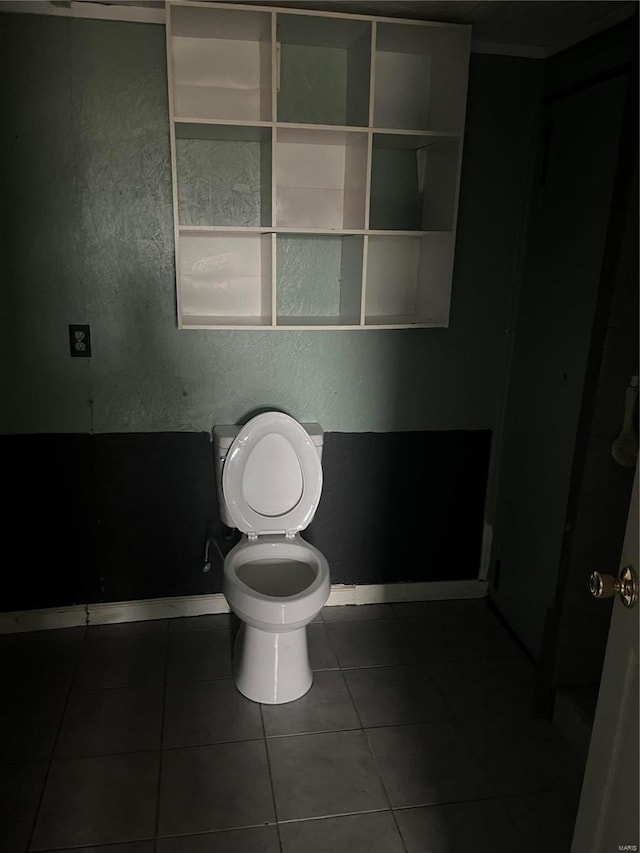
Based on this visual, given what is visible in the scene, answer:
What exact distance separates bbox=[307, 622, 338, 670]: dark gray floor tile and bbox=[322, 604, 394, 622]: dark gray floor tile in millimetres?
77

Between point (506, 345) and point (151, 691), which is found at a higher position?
point (506, 345)

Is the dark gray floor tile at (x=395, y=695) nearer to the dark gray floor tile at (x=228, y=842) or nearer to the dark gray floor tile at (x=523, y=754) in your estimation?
the dark gray floor tile at (x=523, y=754)

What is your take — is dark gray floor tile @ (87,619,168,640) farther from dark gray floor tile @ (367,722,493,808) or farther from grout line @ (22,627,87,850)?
dark gray floor tile @ (367,722,493,808)

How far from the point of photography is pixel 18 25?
78.0 inches

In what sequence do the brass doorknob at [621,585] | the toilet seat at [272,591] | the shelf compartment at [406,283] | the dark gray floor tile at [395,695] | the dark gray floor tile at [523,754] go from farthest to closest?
the shelf compartment at [406,283], the dark gray floor tile at [395,695], the toilet seat at [272,591], the dark gray floor tile at [523,754], the brass doorknob at [621,585]

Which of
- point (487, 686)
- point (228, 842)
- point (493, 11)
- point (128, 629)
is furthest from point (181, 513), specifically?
point (493, 11)

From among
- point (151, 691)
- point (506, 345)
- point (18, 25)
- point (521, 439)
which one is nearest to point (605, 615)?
point (521, 439)

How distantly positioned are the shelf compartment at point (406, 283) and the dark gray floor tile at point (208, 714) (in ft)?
4.41

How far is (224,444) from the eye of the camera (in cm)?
229

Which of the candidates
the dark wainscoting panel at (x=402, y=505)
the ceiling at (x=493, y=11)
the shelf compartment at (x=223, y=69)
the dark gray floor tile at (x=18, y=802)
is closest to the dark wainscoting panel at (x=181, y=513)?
the dark wainscoting panel at (x=402, y=505)

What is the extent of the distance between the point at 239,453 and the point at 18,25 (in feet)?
4.85

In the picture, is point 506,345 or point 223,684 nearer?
point 223,684

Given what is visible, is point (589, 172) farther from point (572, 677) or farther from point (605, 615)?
point (572, 677)

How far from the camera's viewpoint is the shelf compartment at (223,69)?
2018 millimetres
